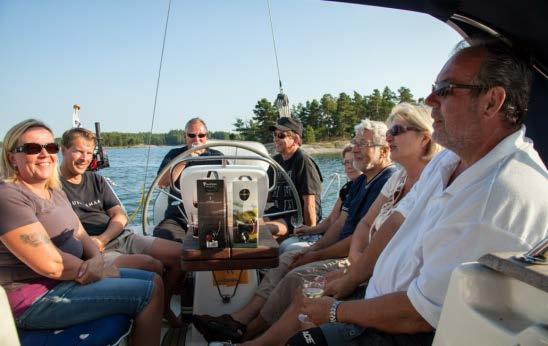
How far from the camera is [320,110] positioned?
41.6m

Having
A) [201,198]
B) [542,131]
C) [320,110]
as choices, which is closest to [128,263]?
[201,198]

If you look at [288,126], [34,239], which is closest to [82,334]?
[34,239]

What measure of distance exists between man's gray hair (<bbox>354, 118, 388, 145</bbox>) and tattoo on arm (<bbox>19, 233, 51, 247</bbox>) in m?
1.75

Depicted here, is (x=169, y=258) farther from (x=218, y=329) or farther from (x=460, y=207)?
(x=460, y=207)

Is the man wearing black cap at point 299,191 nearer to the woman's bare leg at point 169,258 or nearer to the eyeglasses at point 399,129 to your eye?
the woman's bare leg at point 169,258

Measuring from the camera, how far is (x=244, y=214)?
5.68 ft

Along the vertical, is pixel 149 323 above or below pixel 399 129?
below

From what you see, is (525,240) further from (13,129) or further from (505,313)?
(13,129)

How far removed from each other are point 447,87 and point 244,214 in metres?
0.96

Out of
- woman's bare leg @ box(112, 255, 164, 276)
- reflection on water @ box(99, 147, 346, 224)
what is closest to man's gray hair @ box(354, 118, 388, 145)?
woman's bare leg @ box(112, 255, 164, 276)

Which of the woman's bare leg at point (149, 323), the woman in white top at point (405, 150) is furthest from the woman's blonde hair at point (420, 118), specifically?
the woman's bare leg at point (149, 323)

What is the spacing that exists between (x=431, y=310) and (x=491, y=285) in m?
0.36

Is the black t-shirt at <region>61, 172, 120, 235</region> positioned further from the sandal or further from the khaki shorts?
the sandal

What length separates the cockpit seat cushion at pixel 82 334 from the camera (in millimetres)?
1408
